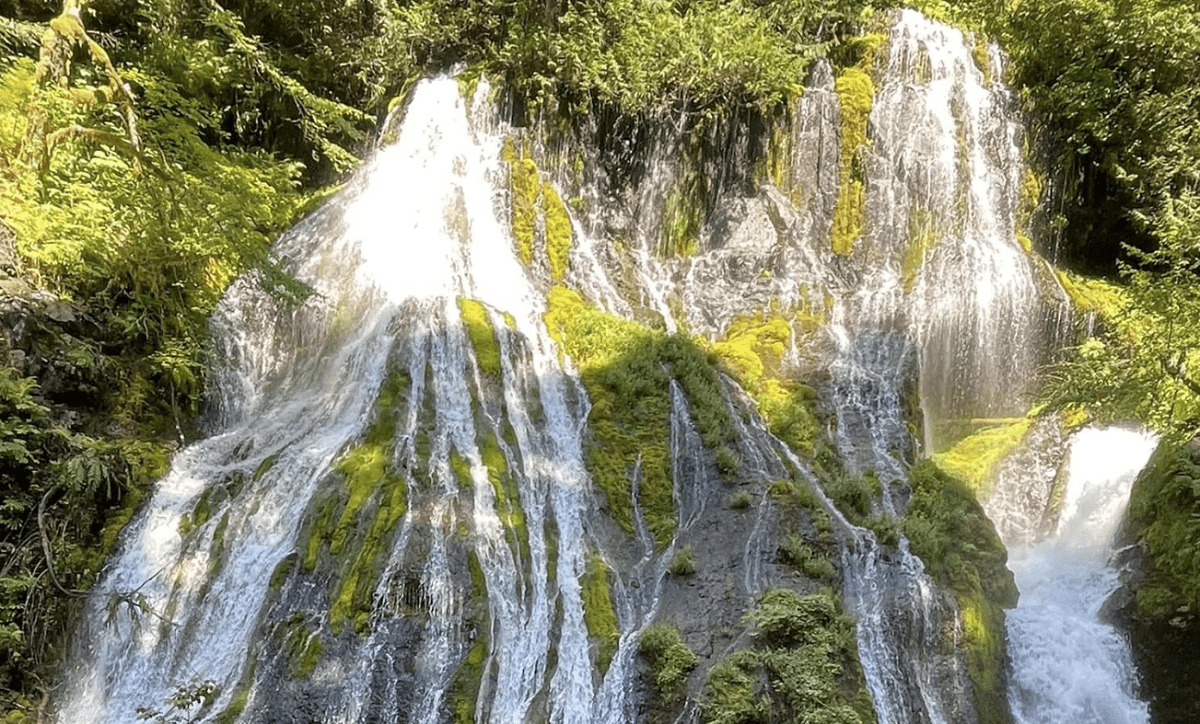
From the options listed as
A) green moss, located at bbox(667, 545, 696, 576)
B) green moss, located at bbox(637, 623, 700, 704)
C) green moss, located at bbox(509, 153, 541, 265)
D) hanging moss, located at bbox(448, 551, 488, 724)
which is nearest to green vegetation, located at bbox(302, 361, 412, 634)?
hanging moss, located at bbox(448, 551, 488, 724)

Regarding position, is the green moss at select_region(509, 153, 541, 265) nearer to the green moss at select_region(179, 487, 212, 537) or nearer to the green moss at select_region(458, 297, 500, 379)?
the green moss at select_region(458, 297, 500, 379)

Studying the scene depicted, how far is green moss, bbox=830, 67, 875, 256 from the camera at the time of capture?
1406cm

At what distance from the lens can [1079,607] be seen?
381 inches

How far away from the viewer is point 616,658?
7.14 meters

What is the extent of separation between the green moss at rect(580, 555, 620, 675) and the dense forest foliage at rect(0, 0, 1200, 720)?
5305 millimetres

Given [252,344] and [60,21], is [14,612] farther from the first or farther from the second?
[60,21]

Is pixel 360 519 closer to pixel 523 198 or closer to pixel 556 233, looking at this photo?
pixel 556 233

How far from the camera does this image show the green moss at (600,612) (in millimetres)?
7234

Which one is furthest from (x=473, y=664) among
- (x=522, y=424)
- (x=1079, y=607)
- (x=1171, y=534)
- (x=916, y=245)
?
(x=916, y=245)

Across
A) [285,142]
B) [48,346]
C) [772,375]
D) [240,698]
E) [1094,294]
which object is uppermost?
[285,142]

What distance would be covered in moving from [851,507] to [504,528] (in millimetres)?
4367

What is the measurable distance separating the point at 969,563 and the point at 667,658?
4.27m

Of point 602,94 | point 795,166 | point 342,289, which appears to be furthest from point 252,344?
point 795,166

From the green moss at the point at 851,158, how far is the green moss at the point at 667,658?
366 inches
